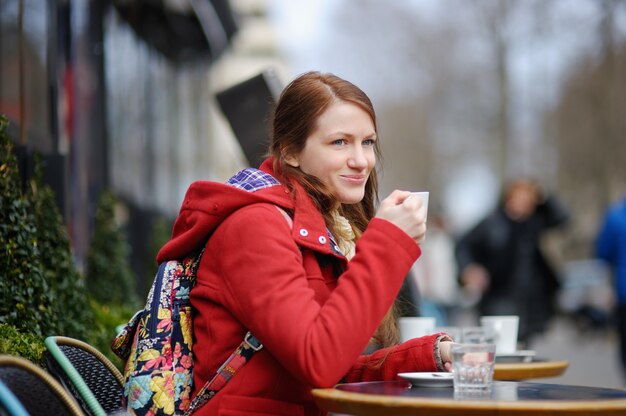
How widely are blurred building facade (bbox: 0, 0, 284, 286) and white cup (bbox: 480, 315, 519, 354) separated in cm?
236

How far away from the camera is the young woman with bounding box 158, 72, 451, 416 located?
295cm

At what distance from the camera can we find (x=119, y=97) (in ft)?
44.0

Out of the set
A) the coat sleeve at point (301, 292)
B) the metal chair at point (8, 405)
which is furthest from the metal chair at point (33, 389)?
the coat sleeve at point (301, 292)

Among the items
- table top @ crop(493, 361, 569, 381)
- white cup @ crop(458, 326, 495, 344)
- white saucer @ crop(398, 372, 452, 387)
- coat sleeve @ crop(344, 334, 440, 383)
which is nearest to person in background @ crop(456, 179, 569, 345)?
white cup @ crop(458, 326, 495, 344)

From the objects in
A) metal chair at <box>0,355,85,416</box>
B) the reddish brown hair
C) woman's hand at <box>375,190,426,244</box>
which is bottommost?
metal chair at <box>0,355,85,416</box>

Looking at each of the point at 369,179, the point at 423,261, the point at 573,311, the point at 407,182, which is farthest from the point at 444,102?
the point at 369,179

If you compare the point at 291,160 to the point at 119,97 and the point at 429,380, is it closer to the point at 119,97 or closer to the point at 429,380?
the point at 429,380

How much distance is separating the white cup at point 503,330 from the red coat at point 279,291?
222 centimetres

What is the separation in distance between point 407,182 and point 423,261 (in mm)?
34157

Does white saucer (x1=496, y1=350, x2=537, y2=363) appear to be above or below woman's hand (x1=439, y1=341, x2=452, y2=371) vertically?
below

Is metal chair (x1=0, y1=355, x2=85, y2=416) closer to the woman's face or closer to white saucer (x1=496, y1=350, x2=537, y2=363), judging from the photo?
the woman's face

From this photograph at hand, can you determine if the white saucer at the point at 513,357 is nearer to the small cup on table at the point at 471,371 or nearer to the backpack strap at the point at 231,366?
the small cup on table at the point at 471,371

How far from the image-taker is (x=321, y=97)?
340 centimetres

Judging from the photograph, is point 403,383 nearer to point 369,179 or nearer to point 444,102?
point 369,179
